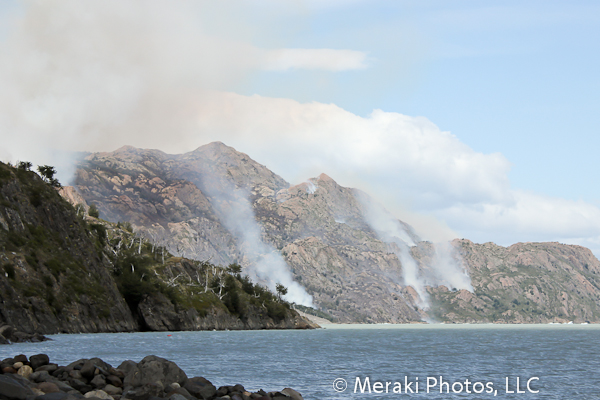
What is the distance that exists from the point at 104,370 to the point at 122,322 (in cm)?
14704

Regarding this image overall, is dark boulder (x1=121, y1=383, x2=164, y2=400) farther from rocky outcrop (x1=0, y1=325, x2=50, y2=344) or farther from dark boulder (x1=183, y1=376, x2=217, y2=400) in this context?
rocky outcrop (x1=0, y1=325, x2=50, y2=344)

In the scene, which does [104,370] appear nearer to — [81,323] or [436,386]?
[436,386]

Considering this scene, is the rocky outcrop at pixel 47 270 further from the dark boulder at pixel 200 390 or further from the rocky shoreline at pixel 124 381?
the dark boulder at pixel 200 390

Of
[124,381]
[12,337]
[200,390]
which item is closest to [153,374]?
[124,381]

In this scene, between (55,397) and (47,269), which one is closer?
(55,397)

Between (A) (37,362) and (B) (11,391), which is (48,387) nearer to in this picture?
(B) (11,391)

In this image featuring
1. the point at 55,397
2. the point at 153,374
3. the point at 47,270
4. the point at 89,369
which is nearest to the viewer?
the point at 55,397

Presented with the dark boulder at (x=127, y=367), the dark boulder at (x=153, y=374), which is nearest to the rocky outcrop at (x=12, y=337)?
the dark boulder at (x=127, y=367)

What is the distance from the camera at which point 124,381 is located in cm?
4147

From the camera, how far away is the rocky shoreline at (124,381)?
36219 mm

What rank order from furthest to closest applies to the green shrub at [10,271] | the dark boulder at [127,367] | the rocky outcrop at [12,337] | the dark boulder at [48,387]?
the green shrub at [10,271] → the rocky outcrop at [12,337] → the dark boulder at [127,367] → the dark boulder at [48,387]

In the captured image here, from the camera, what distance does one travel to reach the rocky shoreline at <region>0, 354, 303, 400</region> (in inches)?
1426

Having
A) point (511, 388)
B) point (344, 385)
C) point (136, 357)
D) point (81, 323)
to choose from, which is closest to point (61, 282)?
point (81, 323)

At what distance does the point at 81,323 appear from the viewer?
6009 inches
